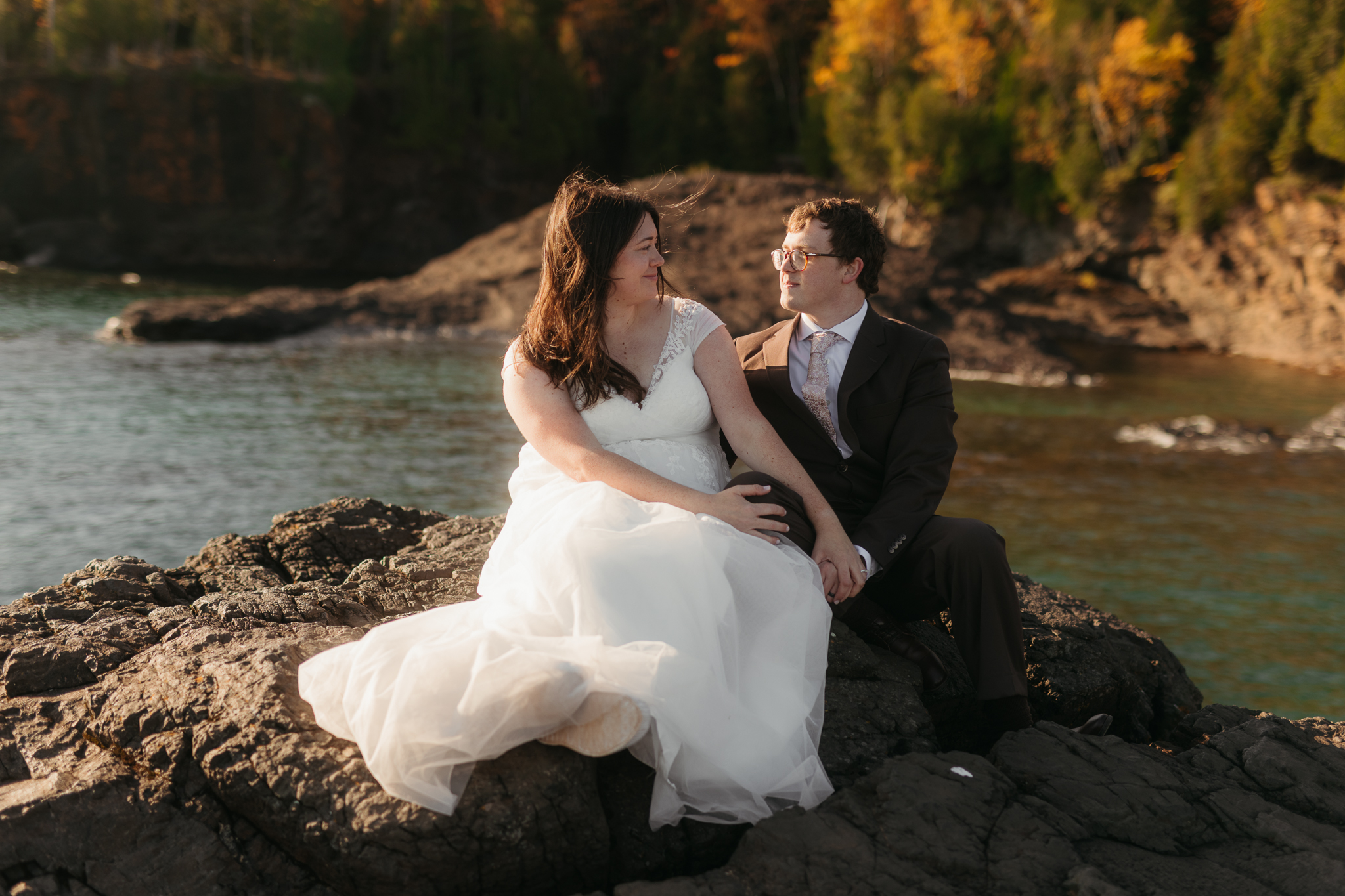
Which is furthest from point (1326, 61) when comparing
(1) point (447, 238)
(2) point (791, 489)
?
(1) point (447, 238)

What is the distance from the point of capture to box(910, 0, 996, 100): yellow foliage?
32.2 m

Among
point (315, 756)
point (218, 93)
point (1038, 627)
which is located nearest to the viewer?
point (315, 756)

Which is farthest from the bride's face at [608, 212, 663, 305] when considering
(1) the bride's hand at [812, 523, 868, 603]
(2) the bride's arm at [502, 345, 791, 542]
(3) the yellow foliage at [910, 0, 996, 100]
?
(3) the yellow foliage at [910, 0, 996, 100]

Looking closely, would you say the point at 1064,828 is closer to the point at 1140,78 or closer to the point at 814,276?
the point at 814,276

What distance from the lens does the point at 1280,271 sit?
24047mm

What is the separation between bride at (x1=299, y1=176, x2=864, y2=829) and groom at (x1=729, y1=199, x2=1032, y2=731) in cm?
36

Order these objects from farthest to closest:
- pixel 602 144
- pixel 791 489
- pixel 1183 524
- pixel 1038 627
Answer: pixel 602 144 → pixel 1183 524 → pixel 1038 627 → pixel 791 489

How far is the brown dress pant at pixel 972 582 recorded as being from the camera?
3553 mm

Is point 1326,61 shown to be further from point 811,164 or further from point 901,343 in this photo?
point 901,343

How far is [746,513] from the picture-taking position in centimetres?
333

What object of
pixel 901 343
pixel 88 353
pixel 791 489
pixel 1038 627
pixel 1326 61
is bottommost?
pixel 88 353

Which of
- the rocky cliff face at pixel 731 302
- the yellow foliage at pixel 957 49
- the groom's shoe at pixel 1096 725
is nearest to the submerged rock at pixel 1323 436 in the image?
the rocky cliff face at pixel 731 302

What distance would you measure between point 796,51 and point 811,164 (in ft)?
23.2

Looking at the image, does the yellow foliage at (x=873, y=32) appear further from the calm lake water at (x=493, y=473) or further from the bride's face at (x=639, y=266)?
the bride's face at (x=639, y=266)
